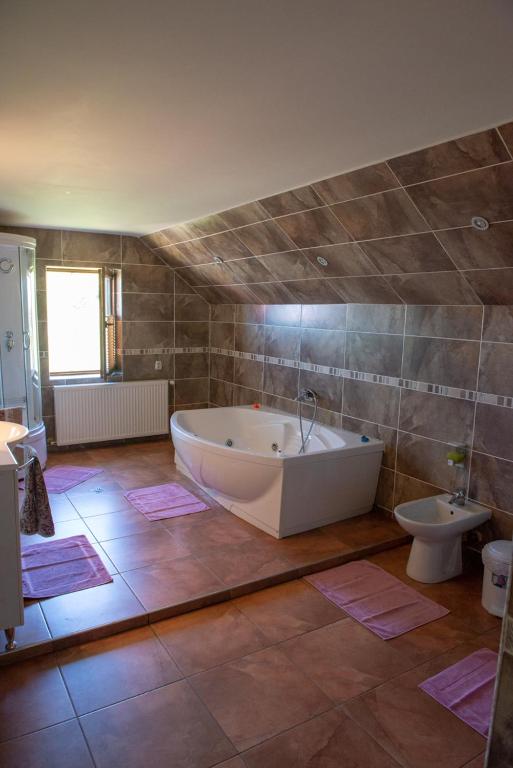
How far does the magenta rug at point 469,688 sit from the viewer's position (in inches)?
90.6

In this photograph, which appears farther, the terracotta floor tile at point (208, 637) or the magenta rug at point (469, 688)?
the terracotta floor tile at point (208, 637)

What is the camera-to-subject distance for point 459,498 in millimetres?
3545

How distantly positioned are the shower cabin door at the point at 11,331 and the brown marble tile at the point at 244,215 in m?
1.81

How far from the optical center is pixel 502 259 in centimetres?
294

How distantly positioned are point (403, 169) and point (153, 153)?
1271 mm

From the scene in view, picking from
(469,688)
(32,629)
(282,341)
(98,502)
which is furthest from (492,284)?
(98,502)

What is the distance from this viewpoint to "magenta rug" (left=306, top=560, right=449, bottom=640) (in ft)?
9.65

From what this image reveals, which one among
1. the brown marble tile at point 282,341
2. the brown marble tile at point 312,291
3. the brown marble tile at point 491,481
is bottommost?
the brown marble tile at point 491,481

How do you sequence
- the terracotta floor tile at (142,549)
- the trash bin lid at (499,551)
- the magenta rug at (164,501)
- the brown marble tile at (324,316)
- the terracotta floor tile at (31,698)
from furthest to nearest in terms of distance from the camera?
1. the brown marble tile at (324,316)
2. the magenta rug at (164,501)
3. the terracotta floor tile at (142,549)
4. the trash bin lid at (499,551)
5. the terracotta floor tile at (31,698)

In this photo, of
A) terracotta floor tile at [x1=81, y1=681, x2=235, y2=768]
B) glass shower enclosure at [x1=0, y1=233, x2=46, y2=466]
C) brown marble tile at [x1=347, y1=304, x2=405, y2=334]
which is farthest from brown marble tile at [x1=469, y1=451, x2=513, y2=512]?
glass shower enclosure at [x1=0, y1=233, x2=46, y2=466]

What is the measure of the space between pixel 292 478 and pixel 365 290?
1.50 metres

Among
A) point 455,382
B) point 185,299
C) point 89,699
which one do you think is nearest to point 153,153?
point 455,382

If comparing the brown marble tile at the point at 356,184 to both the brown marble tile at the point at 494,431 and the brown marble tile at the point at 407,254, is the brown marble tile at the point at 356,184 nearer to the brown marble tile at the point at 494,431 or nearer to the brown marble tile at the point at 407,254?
the brown marble tile at the point at 407,254

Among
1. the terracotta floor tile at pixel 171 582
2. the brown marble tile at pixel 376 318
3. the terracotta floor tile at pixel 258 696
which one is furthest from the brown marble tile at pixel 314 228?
the terracotta floor tile at pixel 258 696
